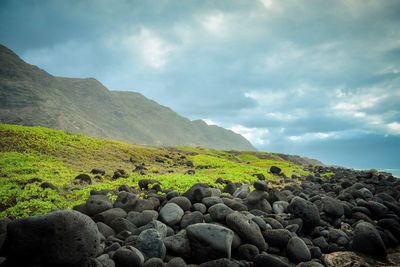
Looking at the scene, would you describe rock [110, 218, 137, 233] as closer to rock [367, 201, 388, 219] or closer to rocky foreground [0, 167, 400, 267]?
rocky foreground [0, 167, 400, 267]

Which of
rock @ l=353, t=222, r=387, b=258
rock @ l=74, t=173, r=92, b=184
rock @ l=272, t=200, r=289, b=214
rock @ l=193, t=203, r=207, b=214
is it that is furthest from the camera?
rock @ l=74, t=173, r=92, b=184

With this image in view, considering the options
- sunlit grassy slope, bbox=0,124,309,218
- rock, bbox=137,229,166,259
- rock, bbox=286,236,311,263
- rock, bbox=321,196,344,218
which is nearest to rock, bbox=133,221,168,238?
rock, bbox=137,229,166,259

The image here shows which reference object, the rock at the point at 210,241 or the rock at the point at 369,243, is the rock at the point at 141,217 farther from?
the rock at the point at 369,243

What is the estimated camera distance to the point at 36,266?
6699mm

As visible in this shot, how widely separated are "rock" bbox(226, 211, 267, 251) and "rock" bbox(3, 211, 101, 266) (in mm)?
4452

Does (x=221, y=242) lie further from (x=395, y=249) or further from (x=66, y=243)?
(x=395, y=249)

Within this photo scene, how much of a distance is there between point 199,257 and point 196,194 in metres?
4.14

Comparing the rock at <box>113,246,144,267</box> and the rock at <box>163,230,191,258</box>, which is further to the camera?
the rock at <box>163,230,191,258</box>

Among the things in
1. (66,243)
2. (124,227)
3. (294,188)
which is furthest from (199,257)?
(294,188)

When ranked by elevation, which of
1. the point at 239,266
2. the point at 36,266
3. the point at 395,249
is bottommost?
the point at 36,266

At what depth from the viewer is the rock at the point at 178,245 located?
876cm

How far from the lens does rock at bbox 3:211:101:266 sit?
6.72m

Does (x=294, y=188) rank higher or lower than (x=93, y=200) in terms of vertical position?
higher

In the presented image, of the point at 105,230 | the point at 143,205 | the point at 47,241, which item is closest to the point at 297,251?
the point at 143,205
